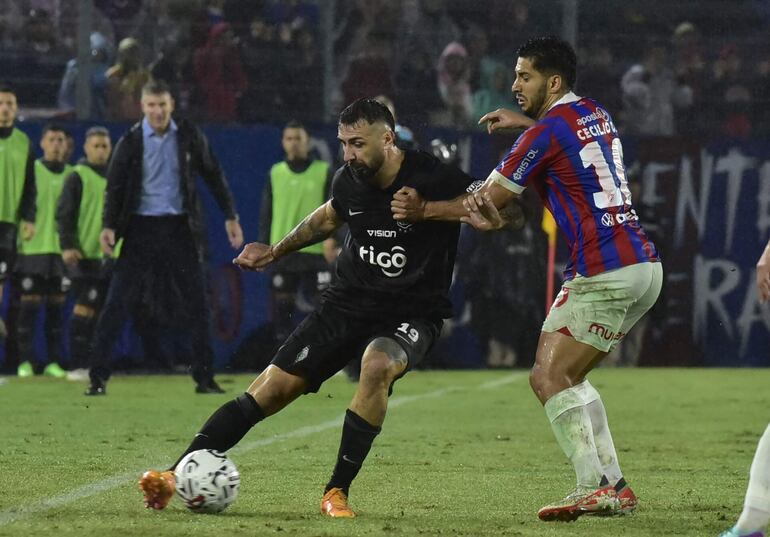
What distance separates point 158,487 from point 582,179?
205 cm

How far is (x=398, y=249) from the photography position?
6578mm

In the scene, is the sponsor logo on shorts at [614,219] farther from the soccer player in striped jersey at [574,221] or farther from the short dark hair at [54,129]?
the short dark hair at [54,129]

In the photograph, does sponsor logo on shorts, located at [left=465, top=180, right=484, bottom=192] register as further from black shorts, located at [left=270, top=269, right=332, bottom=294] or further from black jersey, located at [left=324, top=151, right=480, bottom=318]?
black shorts, located at [left=270, top=269, right=332, bottom=294]

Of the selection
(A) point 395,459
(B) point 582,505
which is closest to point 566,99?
(B) point 582,505

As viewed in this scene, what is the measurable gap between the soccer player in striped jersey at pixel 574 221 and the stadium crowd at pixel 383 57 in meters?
10.1

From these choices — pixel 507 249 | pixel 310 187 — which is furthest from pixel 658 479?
pixel 507 249

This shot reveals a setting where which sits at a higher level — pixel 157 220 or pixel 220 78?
pixel 220 78

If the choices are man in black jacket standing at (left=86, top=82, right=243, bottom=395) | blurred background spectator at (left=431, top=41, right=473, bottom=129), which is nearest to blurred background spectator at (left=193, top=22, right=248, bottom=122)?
blurred background spectator at (left=431, top=41, right=473, bottom=129)

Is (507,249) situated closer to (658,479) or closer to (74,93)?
(74,93)

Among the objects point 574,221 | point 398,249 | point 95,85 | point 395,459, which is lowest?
point 395,459

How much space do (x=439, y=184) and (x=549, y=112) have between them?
0.60m

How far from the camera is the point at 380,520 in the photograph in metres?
6.02

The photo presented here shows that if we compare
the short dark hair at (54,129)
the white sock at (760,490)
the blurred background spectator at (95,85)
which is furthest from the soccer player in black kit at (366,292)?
the blurred background spectator at (95,85)

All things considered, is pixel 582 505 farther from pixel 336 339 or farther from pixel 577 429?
pixel 336 339
